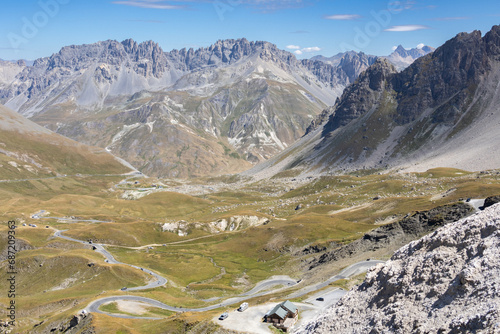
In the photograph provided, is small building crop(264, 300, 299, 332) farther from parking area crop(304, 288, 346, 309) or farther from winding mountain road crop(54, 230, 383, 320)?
winding mountain road crop(54, 230, 383, 320)

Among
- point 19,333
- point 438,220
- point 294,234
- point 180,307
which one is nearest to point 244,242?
point 294,234

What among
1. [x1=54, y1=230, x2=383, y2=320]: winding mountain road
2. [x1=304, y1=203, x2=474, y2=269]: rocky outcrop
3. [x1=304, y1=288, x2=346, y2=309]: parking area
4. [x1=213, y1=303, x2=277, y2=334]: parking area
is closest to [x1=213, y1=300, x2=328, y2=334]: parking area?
[x1=213, y1=303, x2=277, y2=334]: parking area

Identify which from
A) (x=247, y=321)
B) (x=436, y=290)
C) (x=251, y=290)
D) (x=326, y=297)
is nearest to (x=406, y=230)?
(x=326, y=297)

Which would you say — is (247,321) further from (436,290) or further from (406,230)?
(406,230)

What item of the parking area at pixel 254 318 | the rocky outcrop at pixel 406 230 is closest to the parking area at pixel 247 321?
the parking area at pixel 254 318

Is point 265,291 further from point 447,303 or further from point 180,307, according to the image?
point 447,303
